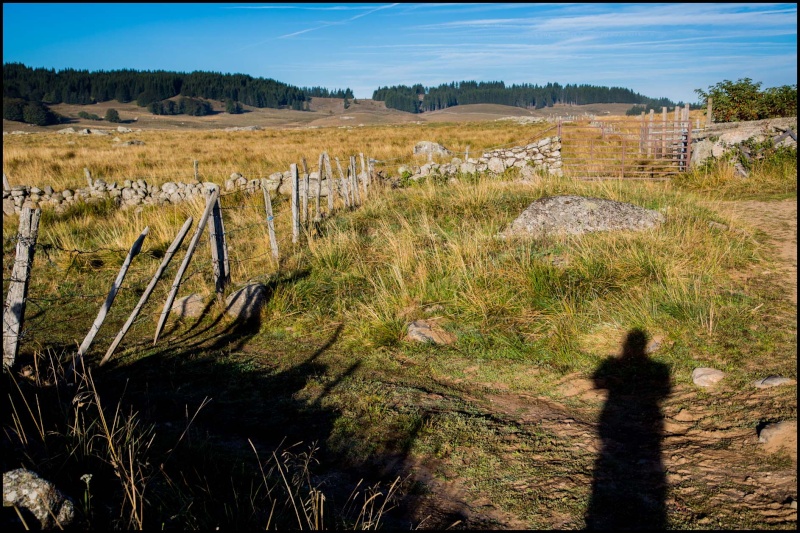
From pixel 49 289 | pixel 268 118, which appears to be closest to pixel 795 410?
pixel 49 289

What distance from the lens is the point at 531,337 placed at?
5.74 m

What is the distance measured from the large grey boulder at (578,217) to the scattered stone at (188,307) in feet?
14.3

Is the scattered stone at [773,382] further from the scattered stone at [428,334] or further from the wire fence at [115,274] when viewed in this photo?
the wire fence at [115,274]

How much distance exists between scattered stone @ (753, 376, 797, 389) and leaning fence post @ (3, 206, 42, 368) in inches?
231

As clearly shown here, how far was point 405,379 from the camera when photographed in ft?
17.2

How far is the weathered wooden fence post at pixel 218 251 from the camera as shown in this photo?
7.05m

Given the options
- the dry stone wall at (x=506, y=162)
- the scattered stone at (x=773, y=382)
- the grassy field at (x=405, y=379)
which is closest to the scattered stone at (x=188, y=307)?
the grassy field at (x=405, y=379)

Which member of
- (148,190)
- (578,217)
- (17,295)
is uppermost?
(148,190)

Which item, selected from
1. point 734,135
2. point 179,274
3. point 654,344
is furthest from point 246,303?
point 734,135

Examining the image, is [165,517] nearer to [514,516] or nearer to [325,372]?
[514,516]

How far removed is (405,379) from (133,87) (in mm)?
157658

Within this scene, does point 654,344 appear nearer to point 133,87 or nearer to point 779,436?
point 779,436

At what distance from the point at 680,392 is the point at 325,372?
10.2ft

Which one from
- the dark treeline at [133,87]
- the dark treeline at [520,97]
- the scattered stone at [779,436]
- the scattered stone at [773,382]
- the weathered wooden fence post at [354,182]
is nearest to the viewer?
the scattered stone at [779,436]
